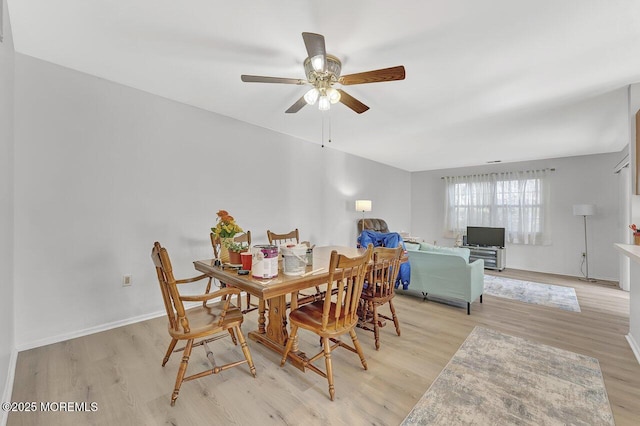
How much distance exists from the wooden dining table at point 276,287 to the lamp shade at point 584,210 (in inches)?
208

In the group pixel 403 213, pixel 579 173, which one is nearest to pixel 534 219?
pixel 579 173

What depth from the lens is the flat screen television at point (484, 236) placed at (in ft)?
20.0

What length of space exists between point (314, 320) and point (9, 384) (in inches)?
81.2

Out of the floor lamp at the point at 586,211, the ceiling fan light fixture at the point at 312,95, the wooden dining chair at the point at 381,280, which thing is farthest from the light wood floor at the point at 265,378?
the floor lamp at the point at 586,211

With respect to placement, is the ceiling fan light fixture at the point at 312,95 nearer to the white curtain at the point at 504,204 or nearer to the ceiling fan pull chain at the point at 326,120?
the ceiling fan pull chain at the point at 326,120

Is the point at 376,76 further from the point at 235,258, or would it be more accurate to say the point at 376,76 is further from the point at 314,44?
the point at 235,258

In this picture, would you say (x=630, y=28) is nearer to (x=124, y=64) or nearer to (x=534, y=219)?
(x=124, y=64)

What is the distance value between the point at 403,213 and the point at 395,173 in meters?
1.20

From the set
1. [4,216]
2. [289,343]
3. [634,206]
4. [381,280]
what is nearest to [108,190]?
[4,216]

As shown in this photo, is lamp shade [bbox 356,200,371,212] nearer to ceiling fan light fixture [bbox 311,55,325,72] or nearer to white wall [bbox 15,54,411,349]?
white wall [bbox 15,54,411,349]

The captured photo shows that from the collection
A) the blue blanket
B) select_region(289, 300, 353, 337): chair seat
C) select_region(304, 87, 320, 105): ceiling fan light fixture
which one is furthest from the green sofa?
select_region(304, 87, 320, 105): ceiling fan light fixture

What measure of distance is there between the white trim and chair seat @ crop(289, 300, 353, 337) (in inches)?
77.1

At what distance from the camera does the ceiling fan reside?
171 centimetres

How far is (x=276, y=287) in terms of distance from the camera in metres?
1.62
